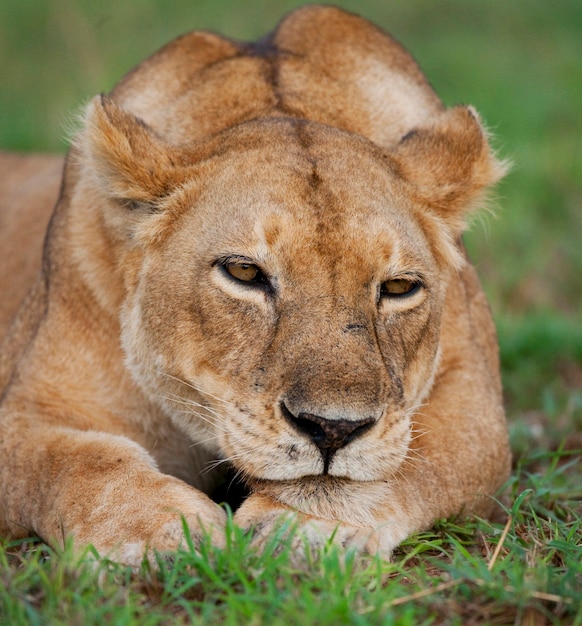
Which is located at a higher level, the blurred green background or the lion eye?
the lion eye

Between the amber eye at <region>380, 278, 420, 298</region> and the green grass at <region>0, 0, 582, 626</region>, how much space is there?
83 centimetres

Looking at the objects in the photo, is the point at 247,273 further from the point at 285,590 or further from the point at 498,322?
the point at 498,322

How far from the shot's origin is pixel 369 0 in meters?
15.2

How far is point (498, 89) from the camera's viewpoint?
11.6 meters

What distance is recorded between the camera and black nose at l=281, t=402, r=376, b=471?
10.5 ft

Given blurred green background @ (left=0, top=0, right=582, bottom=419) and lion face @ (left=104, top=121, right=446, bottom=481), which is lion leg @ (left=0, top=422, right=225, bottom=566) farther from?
blurred green background @ (left=0, top=0, right=582, bottom=419)

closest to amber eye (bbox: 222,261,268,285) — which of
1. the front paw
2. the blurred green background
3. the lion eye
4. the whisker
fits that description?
the lion eye

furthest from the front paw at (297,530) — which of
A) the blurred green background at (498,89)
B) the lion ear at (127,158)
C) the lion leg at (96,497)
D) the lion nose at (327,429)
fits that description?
the blurred green background at (498,89)

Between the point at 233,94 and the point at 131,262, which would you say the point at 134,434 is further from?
the point at 233,94

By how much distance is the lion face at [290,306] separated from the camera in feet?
10.9

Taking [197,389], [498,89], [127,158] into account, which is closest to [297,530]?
[197,389]

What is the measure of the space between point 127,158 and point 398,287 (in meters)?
1.05

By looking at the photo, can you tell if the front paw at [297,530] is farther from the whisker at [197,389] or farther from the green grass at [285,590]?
the whisker at [197,389]

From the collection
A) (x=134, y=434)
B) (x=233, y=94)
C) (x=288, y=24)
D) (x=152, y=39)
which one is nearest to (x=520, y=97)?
(x=152, y=39)
